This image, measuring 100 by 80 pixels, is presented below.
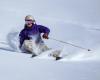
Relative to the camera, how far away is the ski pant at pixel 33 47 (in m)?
3.69

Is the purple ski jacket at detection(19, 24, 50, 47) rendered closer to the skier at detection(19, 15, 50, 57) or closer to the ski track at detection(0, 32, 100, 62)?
the skier at detection(19, 15, 50, 57)

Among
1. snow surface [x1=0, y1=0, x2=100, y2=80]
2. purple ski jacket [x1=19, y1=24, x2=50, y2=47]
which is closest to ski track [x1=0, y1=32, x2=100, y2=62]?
snow surface [x1=0, y1=0, x2=100, y2=80]

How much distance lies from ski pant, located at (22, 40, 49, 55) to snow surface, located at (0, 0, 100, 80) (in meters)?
0.08

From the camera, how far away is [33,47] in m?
3.71

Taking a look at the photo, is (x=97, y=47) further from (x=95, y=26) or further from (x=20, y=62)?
(x=95, y=26)

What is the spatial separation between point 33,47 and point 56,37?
1113 millimetres

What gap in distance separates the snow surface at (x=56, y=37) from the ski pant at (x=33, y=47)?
0.25ft

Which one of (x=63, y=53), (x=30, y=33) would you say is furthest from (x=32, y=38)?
(x=63, y=53)
